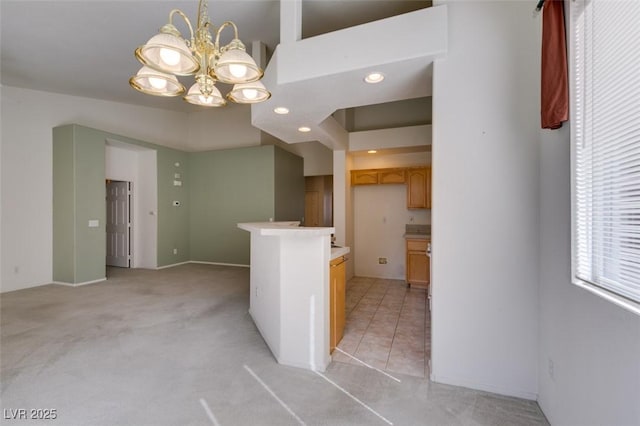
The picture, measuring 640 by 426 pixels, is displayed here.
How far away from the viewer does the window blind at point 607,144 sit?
3.85ft

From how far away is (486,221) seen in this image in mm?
2111

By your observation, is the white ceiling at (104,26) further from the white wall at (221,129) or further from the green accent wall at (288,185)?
the green accent wall at (288,185)

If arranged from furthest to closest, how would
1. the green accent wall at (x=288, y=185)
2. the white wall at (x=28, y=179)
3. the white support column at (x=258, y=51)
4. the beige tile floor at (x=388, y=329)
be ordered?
Answer: the green accent wall at (x=288, y=185) → the white wall at (x=28, y=179) → the white support column at (x=258, y=51) → the beige tile floor at (x=388, y=329)

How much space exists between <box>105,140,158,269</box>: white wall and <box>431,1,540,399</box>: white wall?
252 inches

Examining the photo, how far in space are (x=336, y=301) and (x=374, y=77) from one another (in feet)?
7.11

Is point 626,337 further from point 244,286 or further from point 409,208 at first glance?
point 244,286

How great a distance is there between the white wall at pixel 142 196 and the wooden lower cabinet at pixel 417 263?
565cm

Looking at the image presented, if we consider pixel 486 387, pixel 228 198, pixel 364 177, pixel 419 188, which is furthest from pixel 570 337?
pixel 228 198

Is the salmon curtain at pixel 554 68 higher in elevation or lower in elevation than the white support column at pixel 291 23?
lower

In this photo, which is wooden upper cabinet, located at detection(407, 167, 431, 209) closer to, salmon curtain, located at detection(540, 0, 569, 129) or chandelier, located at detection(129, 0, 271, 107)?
salmon curtain, located at detection(540, 0, 569, 129)

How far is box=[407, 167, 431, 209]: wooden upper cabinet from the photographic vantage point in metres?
5.14

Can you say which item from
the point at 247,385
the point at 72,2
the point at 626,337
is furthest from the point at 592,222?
the point at 72,2

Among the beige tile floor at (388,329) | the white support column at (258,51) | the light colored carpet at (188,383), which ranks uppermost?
the white support column at (258,51)

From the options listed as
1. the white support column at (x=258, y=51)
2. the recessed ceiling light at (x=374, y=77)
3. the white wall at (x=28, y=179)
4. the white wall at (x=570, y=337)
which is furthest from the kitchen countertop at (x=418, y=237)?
the white wall at (x=28, y=179)
